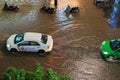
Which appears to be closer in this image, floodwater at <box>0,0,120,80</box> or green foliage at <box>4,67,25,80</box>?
green foliage at <box>4,67,25,80</box>

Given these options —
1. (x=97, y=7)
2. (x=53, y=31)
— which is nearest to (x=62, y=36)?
(x=53, y=31)

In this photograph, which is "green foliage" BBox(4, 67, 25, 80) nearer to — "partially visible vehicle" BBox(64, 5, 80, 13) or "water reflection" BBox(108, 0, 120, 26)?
"water reflection" BBox(108, 0, 120, 26)

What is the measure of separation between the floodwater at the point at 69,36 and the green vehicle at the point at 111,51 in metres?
0.43

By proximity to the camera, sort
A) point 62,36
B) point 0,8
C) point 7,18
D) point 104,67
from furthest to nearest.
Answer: point 0,8
point 7,18
point 62,36
point 104,67

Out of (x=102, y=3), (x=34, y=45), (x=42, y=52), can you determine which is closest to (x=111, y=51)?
(x=42, y=52)

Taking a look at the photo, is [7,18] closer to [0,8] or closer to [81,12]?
[0,8]

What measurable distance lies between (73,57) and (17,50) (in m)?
4.19

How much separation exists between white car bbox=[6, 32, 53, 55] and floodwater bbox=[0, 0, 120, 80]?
1.65ft

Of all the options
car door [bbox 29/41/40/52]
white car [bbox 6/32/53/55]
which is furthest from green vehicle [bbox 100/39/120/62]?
car door [bbox 29/41/40/52]

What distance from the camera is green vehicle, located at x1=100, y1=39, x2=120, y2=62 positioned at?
1892 centimetres

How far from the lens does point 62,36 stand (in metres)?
22.3

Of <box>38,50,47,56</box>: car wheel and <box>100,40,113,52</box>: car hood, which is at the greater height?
<box>100,40,113,52</box>: car hood

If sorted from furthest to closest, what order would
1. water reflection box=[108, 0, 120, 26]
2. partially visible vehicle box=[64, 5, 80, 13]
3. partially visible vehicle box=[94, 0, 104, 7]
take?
partially visible vehicle box=[94, 0, 104, 7]
partially visible vehicle box=[64, 5, 80, 13]
water reflection box=[108, 0, 120, 26]

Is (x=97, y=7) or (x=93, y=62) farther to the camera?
(x=97, y=7)
